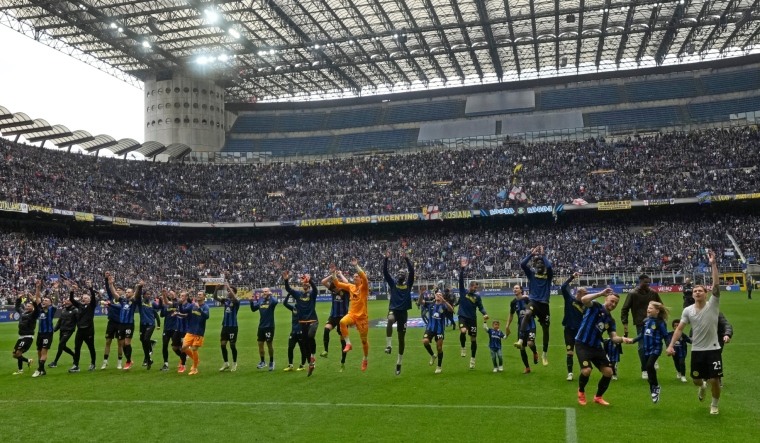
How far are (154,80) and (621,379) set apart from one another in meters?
69.6

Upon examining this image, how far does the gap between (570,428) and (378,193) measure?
57347mm

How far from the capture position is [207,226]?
65.4 metres

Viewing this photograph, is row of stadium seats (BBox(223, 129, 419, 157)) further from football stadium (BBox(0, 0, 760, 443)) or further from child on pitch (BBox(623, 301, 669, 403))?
child on pitch (BBox(623, 301, 669, 403))

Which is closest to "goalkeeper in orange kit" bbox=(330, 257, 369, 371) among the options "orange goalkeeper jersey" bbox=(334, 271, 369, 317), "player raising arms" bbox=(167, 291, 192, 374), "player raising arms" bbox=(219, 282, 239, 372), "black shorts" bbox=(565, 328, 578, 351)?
"orange goalkeeper jersey" bbox=(334, 271, 369, 317)

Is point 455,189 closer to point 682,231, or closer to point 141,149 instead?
point 682,231

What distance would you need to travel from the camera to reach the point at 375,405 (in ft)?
37.9

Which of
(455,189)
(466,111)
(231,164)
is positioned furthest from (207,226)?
(466,111)

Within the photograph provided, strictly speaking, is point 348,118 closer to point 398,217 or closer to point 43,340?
point 398,217

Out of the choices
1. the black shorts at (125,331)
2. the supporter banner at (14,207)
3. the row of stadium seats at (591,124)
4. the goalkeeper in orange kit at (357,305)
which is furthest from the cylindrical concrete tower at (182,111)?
the goalkeeper in orange kit at (357,305)

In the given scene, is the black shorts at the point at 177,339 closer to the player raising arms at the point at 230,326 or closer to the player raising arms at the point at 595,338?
the player raising arms at the point at 230,326

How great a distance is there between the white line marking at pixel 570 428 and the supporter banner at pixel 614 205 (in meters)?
49.6

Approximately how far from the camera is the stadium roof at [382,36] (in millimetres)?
50469

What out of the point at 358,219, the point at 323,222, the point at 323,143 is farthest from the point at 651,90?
the point at 323,222

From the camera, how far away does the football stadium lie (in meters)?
15.1
